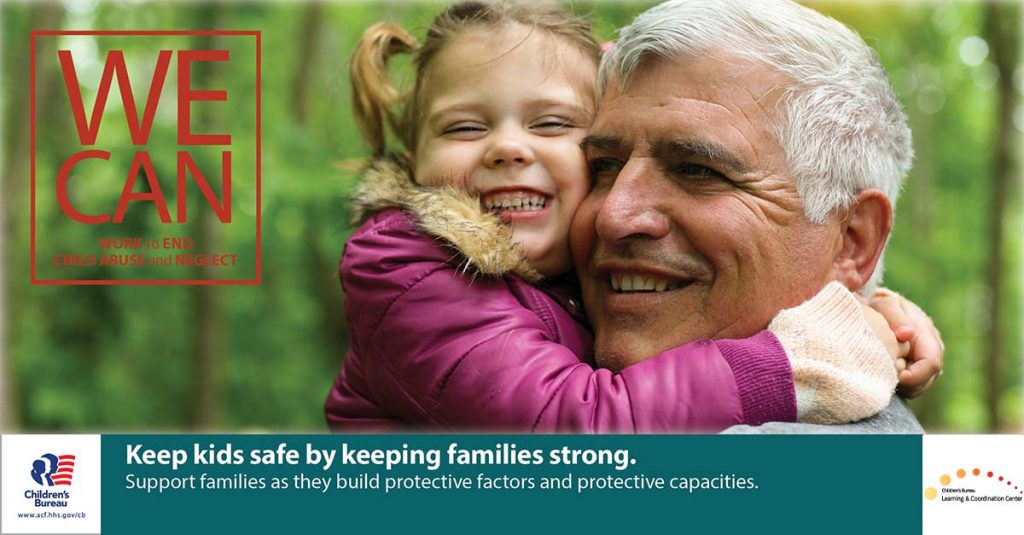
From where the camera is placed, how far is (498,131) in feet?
8.24

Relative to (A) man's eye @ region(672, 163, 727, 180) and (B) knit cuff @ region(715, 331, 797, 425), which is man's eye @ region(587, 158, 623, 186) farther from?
(B) knit cuff @ region(715, 331, 797, 425)

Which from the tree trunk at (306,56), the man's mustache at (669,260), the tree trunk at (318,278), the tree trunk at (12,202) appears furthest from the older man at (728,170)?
the tree trunk at (306,56)

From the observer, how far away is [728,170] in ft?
7.42

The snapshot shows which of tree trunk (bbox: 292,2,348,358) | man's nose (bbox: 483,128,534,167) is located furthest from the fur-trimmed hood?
tree trunk (bbox: 292,2,348,358)

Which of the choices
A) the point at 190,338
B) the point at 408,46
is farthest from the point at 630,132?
the point at 190,338

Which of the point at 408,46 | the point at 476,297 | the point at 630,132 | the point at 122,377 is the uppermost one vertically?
the point at 408,46

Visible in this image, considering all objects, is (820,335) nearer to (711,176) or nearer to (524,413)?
(711,176)

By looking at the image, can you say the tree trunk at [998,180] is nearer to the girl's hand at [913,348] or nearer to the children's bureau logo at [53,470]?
the girl's hand at [913,348]

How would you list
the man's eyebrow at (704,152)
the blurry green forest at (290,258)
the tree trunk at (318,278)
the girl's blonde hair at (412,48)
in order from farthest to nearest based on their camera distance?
the tree trunk at (318,278) → the blurry green forest at (290,258) → the girl's blonde hair at (412,48) → the man's eyebrow at (704,152)

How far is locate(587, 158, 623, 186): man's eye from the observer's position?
2457 millimetres

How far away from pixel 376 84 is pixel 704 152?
1.13m

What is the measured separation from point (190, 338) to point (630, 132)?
9.70m

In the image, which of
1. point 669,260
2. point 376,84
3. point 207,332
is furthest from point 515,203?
point 207,332

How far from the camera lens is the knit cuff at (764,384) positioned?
80.0 inches
